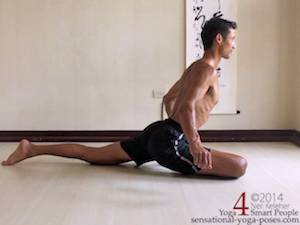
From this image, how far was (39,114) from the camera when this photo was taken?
5.43 metres

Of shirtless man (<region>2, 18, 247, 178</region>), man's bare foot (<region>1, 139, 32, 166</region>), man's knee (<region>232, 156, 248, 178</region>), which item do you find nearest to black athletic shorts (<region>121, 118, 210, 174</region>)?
shirtless man (<region>2, 18, 247, 178</region>)

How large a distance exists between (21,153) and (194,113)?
60.7 inches

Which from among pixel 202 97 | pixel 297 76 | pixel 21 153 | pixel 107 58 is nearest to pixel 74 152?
pixel 21 153

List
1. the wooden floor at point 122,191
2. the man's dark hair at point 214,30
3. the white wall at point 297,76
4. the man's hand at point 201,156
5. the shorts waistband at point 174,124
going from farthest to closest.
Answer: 1. the white wall at point 297,76
2. the shorts waistband at point 174,124
3. the man's dark hair at point 214,30
4. the man's hand at point 201,156
5. the wooden floor at point 122,191

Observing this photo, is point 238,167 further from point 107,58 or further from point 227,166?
point 107,58

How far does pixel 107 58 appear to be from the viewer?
17.7 feet

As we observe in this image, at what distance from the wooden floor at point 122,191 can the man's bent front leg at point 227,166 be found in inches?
1.9

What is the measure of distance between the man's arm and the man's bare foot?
1410 mm

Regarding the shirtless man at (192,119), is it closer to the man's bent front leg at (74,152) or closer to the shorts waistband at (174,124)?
the shorts waistband at (174,124)

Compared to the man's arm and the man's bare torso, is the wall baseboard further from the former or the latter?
the man's arm

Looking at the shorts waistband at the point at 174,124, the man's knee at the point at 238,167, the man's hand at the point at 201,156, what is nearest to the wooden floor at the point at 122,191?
the man's knee at the point at 238,167

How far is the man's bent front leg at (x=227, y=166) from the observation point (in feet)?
11.3

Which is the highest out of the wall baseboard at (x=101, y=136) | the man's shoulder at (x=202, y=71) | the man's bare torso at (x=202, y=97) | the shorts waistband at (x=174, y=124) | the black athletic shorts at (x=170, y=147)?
the man's shoulder at (x=202, y=71)

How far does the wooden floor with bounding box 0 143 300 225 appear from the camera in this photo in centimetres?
264
